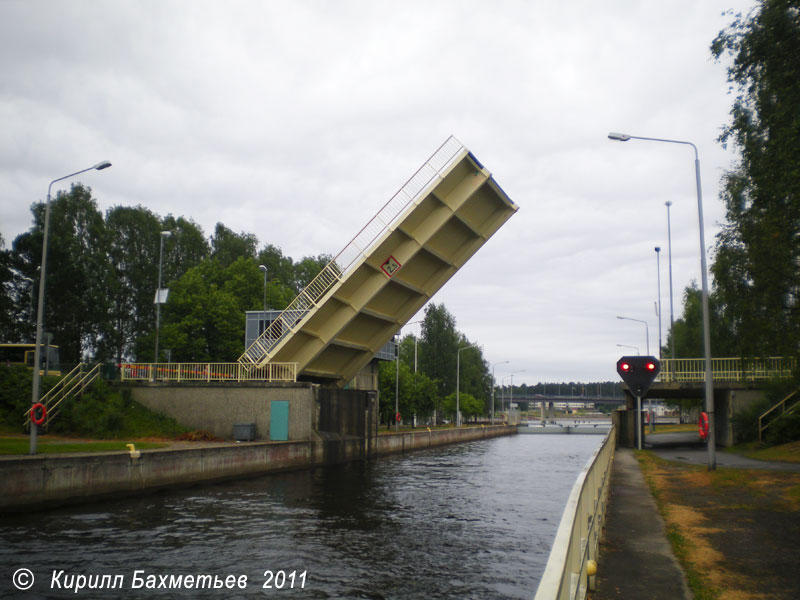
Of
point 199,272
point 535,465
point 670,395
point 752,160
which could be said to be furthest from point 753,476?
point 199,272

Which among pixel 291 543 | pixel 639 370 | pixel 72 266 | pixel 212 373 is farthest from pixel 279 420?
pixel 72 266

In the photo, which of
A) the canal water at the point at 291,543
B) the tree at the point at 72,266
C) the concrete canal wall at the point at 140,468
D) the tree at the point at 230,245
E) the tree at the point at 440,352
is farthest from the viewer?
the tree at the point at 440,352

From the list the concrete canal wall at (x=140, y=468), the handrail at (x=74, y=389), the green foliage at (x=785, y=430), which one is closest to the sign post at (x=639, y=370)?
the concrete canal wall at (x=140, y=468)

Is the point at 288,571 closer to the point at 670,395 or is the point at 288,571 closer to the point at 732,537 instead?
the point at 732,537

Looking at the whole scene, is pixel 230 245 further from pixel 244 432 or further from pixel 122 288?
pixel 244 432

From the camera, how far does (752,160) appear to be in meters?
16.1

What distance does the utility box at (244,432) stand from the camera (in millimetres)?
24578

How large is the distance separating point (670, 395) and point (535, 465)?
35.7 feet

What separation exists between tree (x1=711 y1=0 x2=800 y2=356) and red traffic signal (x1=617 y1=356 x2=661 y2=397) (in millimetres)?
3377

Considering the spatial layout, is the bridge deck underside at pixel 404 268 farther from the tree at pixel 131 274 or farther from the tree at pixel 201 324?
the tree at pixel 131 274

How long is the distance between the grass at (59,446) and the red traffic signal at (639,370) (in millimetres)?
14580

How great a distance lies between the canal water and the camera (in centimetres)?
885

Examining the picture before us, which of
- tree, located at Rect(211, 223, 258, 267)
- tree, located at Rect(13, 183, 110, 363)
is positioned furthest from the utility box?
tree, located at Rect(211, 223, 258, 267)

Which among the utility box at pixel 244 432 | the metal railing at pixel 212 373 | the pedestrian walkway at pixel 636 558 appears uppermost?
the metal railing at pixel 212 373
